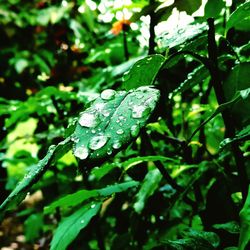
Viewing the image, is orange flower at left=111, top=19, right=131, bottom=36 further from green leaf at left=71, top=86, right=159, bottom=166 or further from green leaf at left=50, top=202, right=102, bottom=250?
green leaf at left=71, top=86, right=159, bottom=166

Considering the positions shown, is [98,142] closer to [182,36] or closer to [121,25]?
Result: [182,36]

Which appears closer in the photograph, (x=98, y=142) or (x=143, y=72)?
(x=98, y=142)

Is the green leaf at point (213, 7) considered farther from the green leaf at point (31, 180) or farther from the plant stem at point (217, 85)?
the green leaf at point (31, 180)

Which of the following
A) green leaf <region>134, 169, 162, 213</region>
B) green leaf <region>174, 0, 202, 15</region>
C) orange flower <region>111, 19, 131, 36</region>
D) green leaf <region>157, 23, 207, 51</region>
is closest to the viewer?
green leaf <region>174, 0, 202, 15</region>

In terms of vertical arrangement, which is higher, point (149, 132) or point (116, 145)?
point (149, 132)

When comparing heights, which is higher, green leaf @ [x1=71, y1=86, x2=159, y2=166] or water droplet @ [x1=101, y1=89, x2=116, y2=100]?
water droplet @ [x1=101, y1=89, x2=116, y2=100]

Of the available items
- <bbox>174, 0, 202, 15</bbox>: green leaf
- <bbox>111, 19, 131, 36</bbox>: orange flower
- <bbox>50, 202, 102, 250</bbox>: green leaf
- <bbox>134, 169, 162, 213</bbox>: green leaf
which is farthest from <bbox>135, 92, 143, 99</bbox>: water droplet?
<bbox>111, 19, 131, 36</bbox>: orange flower

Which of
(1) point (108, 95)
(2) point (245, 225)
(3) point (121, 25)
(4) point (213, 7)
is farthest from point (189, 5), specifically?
(3) point (121, 25)

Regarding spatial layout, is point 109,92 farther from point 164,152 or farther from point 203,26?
point 164,152
